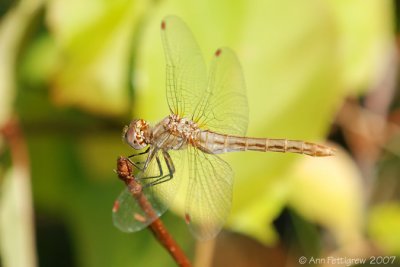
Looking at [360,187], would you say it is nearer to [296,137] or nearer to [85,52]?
[296,137]

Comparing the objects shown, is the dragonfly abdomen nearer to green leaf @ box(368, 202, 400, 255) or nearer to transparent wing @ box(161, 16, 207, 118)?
transparent wing @ box(161, 16, 207, 118)

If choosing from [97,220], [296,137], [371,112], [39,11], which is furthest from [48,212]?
[371,112]

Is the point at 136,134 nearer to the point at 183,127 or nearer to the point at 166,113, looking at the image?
the point at 183,127

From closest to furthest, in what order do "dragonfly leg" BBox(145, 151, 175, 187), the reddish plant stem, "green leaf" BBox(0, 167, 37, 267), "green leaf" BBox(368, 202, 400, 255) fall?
the reddish plant stem < "dragonfly leg" BBox(145, 151, 175, 187) < "green leaf" BBox(0, 167, 37, 267) < "green leaf" BBox(368, 202, 400, 255)

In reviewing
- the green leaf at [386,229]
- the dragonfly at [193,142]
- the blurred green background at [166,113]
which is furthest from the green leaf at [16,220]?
the green leaf at [386,229]

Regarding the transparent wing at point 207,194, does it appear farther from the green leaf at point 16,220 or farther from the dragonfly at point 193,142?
the green leaf at point 16,220

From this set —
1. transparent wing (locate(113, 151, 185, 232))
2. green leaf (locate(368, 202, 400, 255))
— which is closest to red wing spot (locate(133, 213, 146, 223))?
transparent wing (locate(113, 151, 185, 232))
